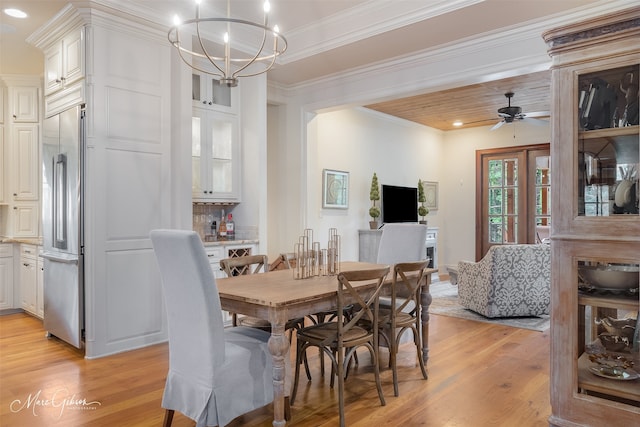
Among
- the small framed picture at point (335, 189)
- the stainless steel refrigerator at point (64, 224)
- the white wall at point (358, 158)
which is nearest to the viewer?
the stainless steel refrigerator at point (64, 224)

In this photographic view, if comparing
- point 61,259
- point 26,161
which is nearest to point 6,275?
point 26,161

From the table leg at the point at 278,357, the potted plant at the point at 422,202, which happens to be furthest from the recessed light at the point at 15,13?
the potted plant at the point at 422,202

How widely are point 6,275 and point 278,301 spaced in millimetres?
4567

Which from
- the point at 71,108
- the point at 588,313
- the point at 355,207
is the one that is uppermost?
the point at 71,108

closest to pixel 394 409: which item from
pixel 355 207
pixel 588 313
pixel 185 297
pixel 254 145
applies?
pixel 588 313

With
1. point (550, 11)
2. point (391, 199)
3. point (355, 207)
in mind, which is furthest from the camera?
point (391, 199)

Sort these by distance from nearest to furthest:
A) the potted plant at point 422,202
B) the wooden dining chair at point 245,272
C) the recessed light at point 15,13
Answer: the wooden dining chair at point 245,272 → the recessed light at point 15,13 → the potted plant at point 422,202

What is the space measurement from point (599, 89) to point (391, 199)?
17.6ft

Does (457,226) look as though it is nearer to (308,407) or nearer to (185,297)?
(308,407)

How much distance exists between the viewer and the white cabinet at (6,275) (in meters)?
5.22

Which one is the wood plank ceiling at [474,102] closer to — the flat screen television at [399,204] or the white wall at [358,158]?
the white wall at [358,158]

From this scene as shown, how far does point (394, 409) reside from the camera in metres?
2.71

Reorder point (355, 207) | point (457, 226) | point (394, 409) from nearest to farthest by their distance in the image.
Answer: point (394, 409)
point (355, 207)
point (457, 226)

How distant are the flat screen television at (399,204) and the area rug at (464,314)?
60.4 inches
